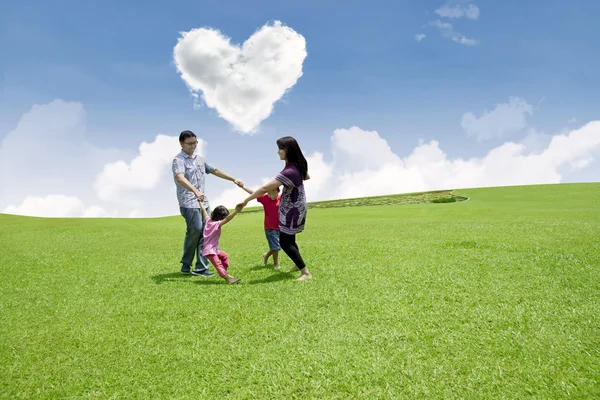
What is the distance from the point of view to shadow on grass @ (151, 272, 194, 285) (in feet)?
29.6

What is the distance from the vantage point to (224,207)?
28.7ft

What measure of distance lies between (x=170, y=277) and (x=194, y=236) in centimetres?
113

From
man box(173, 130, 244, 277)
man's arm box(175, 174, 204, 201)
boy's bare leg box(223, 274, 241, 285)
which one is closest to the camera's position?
boy's bare leg box(223, 274, 241, 285)

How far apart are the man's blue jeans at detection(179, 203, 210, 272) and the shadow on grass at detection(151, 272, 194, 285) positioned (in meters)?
0.26

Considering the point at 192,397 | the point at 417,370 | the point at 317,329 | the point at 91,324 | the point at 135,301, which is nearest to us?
the point at 192,397

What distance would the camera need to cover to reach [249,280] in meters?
8.76

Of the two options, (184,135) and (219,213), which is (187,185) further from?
(184,135)

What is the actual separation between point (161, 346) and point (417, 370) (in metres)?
3.27

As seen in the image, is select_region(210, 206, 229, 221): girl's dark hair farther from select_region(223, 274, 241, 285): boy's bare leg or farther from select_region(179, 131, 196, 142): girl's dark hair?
select_region(179, 131, 196, 142): girl's dark hair

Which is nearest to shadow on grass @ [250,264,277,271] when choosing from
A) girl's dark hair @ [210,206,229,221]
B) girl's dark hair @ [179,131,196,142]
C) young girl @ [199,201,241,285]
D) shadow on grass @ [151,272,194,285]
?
young girl @ [199,201,241,285]

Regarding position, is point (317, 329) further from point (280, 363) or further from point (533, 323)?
point (533, 323)

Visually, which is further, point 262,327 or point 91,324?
point 91,324

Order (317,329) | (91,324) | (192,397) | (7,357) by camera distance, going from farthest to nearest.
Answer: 1. (91,324)
2. (317,329)
3. (7,357)
4. (192,397)

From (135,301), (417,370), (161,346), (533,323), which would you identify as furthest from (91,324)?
(533,323)
